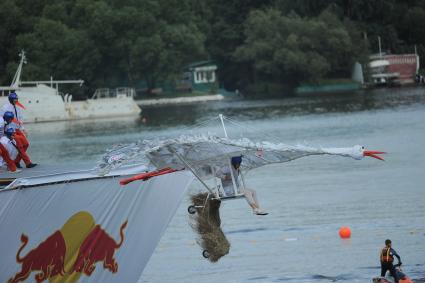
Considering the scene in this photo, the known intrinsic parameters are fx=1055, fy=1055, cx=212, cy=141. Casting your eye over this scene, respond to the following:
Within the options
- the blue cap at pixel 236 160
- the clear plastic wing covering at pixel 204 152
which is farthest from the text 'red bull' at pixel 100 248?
the blue cap at pixel 236 160

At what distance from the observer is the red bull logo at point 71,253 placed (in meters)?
26.4

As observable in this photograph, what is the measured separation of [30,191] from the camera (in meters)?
26.5

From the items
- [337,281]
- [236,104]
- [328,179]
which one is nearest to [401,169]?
[328,179]

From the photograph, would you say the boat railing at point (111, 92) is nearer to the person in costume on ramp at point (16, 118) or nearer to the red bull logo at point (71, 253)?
the person in costume on ramp at point (16, 118)

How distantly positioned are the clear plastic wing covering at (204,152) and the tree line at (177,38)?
101 m

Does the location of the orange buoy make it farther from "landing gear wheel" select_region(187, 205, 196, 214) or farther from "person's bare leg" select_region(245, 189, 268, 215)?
"person's bare leg" select_region(245, 189, 268, 215)

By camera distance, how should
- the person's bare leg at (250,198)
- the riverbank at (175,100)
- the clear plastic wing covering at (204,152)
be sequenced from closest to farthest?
the clear plastic wing covering at (204,152) < the person's bare leg at (250,198) < the riverbank at (175,100)

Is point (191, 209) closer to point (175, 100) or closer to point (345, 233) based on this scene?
point (345, 233)

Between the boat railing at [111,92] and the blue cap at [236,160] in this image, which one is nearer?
the blue cap at [236,160]

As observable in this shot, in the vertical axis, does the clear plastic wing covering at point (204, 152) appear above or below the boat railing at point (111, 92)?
above

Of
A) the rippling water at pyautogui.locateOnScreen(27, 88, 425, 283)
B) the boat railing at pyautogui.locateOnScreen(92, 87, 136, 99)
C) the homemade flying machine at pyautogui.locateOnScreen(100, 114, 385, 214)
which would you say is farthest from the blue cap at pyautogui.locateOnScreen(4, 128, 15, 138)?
the boat railing at pyautogui.locateOnScreen(92, 87, 136, 99)

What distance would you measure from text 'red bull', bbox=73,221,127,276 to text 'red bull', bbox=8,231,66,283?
20.9 inches

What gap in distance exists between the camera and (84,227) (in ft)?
87.0

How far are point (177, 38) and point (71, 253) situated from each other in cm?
10270
